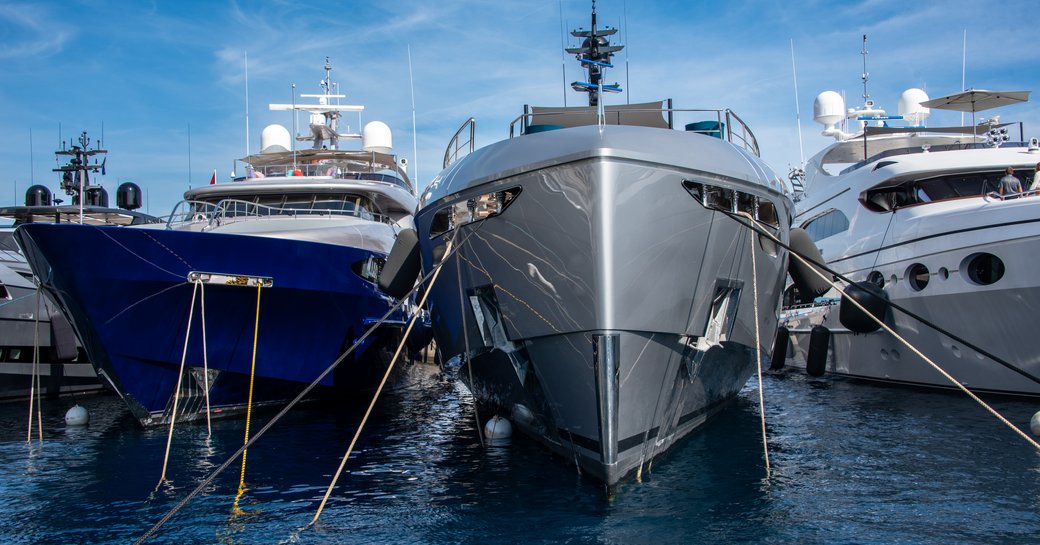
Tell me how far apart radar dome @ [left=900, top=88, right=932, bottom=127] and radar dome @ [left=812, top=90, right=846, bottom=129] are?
1.73m

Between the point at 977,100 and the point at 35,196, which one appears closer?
the point at 977,100

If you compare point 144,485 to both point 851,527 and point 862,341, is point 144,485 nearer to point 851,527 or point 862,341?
point 851,527

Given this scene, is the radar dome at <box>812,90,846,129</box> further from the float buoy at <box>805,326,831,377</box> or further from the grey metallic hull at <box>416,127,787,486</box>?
the grey metallic hull at <box>416,127,787,486</box>

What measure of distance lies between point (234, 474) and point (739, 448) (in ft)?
18.2

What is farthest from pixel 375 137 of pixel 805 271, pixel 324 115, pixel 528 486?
pixel 528 486

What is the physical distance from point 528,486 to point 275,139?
1668 centimetres

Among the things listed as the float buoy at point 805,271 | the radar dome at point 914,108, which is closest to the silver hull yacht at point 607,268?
the float buoy at point 805,271

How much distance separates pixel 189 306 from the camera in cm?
1074

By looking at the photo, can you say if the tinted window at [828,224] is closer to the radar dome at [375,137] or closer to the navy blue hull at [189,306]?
the navy blue hull at [189,306]

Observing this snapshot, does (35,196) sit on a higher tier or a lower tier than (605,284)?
higher

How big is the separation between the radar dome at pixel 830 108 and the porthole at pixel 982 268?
467 inches

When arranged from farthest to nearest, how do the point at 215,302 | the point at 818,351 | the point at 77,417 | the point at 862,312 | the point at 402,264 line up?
the point at 818,351, the point at 862,312, the point at 77,417, the point at 215,302, the point at 402,264

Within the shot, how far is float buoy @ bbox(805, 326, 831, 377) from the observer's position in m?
15.9

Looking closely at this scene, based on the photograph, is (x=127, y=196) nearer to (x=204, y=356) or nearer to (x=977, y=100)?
(x=204, y=356)
